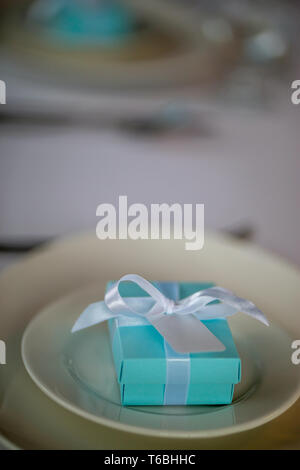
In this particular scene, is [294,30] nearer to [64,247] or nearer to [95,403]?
[64,247]

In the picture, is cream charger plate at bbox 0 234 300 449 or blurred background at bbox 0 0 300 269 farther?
blurred background at bbox 0 0 300 269

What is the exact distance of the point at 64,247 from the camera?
1.97 feet

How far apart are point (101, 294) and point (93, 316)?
0.08m

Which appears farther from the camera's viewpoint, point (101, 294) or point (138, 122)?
point (138, 122)

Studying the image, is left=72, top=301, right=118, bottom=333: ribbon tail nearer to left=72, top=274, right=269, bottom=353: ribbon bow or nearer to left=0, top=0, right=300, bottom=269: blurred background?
left=72, top=274, right=269, bottom=353: ribbon bow

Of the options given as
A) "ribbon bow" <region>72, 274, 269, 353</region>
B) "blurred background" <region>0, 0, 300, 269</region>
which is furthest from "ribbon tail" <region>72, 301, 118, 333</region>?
"blurred background" <region>0, 0, 300, 269</region>

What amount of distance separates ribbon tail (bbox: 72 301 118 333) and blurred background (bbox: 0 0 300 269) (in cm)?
21

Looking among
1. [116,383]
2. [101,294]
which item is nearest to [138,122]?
[101,294]

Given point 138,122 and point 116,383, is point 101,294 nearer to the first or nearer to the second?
point 116,383

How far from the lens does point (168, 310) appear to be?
0.42 m

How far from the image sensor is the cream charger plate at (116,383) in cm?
37

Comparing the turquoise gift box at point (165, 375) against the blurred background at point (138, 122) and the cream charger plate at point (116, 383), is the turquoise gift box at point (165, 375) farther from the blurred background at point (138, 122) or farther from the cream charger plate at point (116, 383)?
the blurred background at point (138, 122)

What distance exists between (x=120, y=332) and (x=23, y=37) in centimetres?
72

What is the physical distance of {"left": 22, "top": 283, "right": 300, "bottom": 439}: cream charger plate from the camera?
1.20ft
